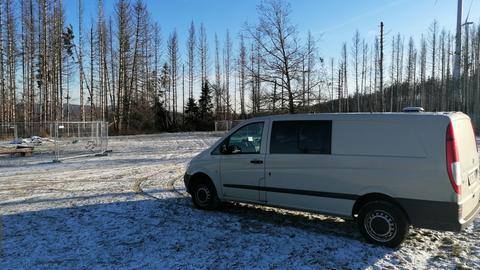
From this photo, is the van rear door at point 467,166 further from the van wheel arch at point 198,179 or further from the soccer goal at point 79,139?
the soccer goal at point 79,139

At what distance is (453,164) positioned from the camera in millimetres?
4980

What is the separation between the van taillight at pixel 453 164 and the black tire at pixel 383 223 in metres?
0.82

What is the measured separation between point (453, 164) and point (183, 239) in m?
4.06

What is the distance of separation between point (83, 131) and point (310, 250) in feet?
61.6

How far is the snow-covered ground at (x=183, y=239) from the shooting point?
5.03m

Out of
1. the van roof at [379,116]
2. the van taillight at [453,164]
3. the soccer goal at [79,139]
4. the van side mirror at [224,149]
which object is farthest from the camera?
the soccer goal at [79,139]

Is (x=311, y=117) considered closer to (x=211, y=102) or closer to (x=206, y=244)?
(x=206, y=244)

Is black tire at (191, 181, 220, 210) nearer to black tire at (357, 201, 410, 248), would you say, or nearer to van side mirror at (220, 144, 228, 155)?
van side mirror at (220, 144, 228, 155)

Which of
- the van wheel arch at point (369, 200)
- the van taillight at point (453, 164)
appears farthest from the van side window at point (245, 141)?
the van taillight at point (453, 164)

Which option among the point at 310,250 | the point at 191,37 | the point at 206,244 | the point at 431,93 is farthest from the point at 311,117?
the point at 431,93

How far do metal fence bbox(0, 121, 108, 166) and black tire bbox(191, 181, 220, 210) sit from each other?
1353 cm

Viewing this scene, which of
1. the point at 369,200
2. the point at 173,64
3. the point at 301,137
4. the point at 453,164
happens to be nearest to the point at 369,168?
the point at 369,200

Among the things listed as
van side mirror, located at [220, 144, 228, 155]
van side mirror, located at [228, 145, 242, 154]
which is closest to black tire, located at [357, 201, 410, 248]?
van side mirror, located at [228, 145, 242, 154]

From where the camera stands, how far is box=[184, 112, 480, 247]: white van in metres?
5.09
